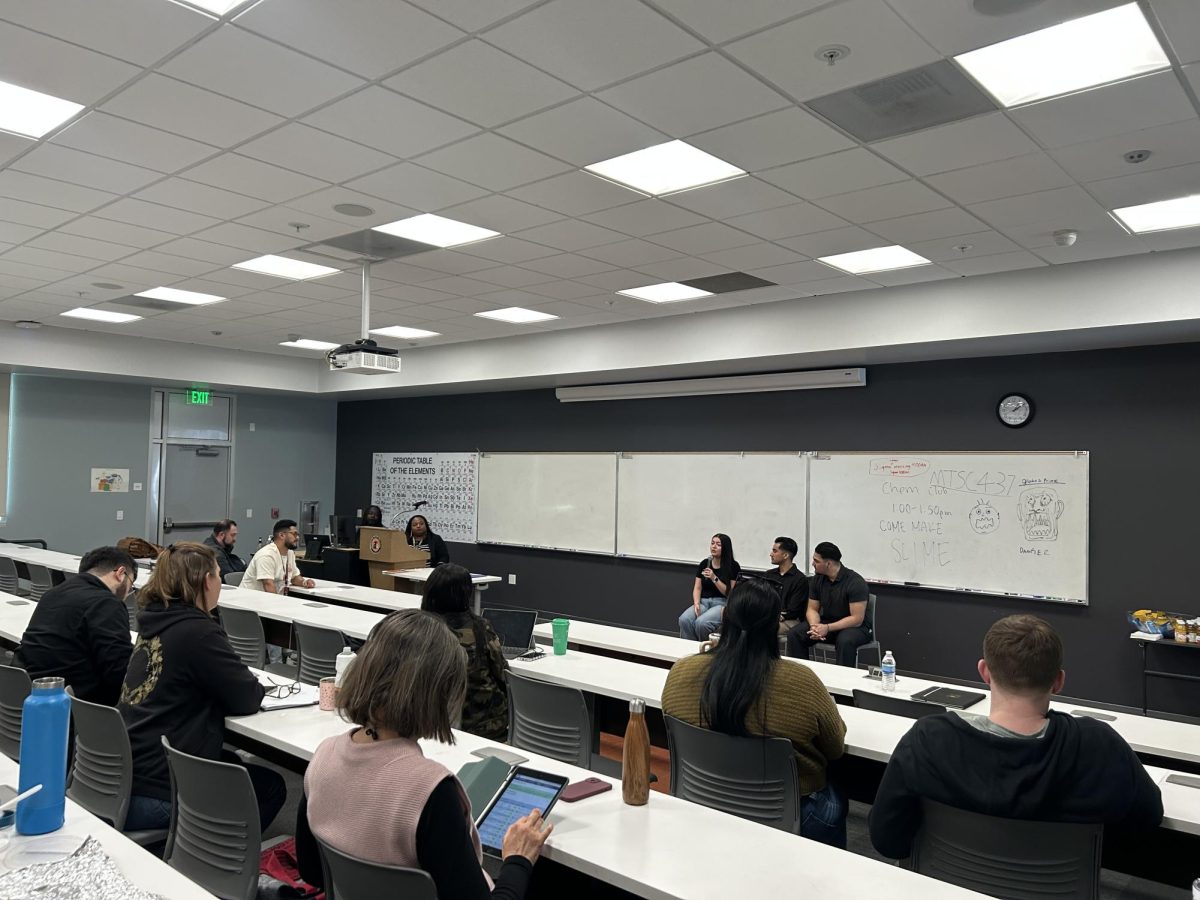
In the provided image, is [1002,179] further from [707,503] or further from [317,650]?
[707,503]

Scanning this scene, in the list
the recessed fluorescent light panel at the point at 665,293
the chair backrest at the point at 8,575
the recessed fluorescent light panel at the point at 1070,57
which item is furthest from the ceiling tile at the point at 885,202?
the chair backrest at the point at 8,575

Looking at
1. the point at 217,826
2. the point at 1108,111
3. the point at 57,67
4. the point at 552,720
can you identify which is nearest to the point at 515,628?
the point at 552,720

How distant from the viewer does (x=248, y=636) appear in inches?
186

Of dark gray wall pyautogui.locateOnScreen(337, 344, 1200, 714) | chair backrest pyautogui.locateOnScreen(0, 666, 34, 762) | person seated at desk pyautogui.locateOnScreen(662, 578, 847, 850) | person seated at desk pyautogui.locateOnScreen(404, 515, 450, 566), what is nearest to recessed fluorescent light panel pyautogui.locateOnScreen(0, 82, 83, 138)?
chair backrest pyautogui.locateOnScreen(0, 666, 34, 762)

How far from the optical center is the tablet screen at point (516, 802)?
5.78 feet

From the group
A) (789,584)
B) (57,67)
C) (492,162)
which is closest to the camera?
(57,67)

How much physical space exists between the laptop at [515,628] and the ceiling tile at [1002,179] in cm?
279

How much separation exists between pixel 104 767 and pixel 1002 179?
163 inches

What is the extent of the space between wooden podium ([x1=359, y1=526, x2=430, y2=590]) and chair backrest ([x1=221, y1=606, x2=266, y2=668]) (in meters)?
3.37

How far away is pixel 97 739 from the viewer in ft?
8.11

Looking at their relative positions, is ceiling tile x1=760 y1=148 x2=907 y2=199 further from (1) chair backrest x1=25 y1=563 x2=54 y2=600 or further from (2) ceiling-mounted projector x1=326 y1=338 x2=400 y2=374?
(1) chair backrest x1=25 y1=563 x2=54 y2=600

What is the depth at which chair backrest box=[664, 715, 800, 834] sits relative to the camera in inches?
96.0

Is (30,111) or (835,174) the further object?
(835,174)

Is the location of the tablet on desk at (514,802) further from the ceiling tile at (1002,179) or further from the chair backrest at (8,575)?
the chair backrest at (8,575)
